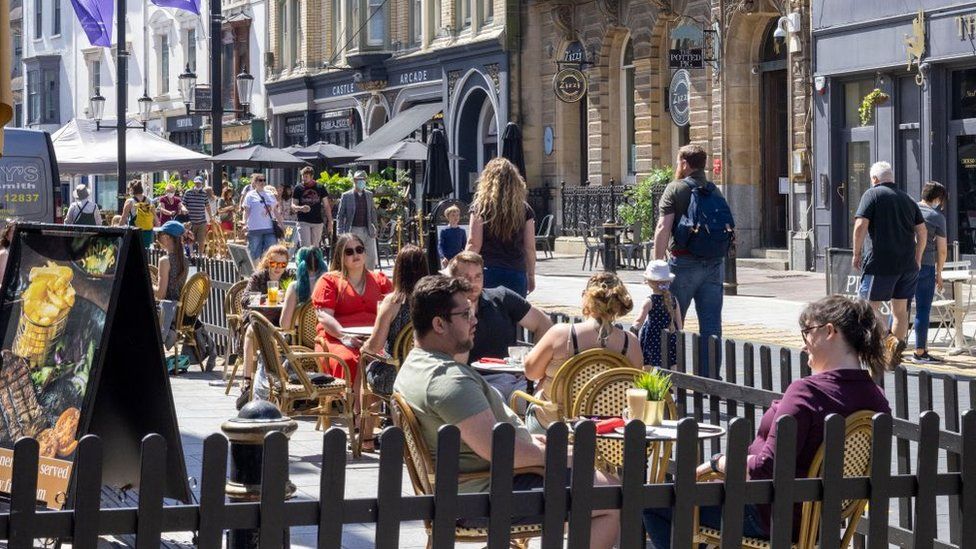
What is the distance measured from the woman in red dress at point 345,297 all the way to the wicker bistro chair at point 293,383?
11.1 inches

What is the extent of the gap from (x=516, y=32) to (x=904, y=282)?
21118 mm

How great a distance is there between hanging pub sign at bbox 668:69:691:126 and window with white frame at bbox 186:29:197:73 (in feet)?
85.3

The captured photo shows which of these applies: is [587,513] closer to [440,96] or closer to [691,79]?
[691,79]

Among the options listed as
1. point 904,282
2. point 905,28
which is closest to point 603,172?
point 905,28

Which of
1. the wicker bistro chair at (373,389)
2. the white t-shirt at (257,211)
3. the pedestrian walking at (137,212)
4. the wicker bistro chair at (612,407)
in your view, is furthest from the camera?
the pedestrian walking at (137,212)

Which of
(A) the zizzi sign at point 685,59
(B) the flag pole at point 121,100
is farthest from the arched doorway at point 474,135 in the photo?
(A) the zizzi sign at point 685,59

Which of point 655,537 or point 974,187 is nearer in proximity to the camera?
point 655,537

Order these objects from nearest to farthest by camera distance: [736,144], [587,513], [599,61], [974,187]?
[587,513], [974,187], [736,144], [599,61]

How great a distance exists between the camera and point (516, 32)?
3453 centimetres

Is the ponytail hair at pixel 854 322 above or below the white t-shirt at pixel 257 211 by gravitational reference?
below

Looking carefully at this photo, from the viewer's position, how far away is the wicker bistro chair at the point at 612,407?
7.13m

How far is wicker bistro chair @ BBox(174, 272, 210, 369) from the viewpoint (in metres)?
14.8

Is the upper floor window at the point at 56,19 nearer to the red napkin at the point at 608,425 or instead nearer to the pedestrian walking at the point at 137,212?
the pedestrian walking at the point at 137,212

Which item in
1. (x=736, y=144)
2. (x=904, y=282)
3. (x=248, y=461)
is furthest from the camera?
(x=736, y=144)
